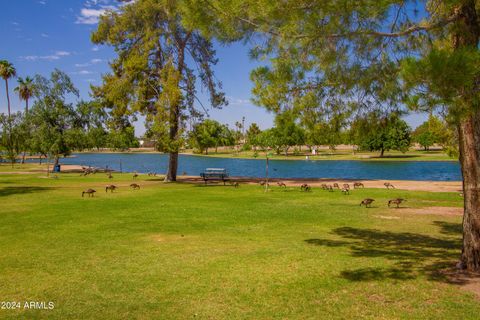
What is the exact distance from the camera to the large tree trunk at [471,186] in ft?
26.3

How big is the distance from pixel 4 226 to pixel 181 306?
32.4 ft

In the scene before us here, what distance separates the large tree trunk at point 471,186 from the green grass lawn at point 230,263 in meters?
0.84

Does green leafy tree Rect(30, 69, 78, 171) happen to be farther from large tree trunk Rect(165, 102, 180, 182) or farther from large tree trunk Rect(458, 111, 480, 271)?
large tree trunk Rect(458, 111, 480, 271)

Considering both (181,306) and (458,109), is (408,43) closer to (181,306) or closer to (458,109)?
(458,109)

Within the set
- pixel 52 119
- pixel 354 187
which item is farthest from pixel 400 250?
pixel 52 119

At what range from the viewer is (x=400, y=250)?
10.7 metres

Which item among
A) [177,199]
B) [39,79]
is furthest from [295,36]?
[39,79]

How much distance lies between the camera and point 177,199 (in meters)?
21.2

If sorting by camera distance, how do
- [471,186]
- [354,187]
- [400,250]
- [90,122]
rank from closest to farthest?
[471,186], [400,250], [354,187], [90,122]

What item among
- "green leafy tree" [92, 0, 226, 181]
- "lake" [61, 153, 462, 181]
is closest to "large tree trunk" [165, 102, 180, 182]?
"green leafy tree" [92, 0, 226, 181]

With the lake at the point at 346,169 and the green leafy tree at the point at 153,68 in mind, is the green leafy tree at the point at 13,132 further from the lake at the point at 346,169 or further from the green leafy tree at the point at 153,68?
the green leafy tree at the point at 153,68

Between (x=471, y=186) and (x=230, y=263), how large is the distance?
5490 millimetres

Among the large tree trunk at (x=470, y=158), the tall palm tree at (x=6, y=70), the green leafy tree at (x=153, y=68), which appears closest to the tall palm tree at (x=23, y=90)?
the tall palm tree at (x=6, y=70)

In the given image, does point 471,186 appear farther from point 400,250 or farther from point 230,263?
point 230,263
